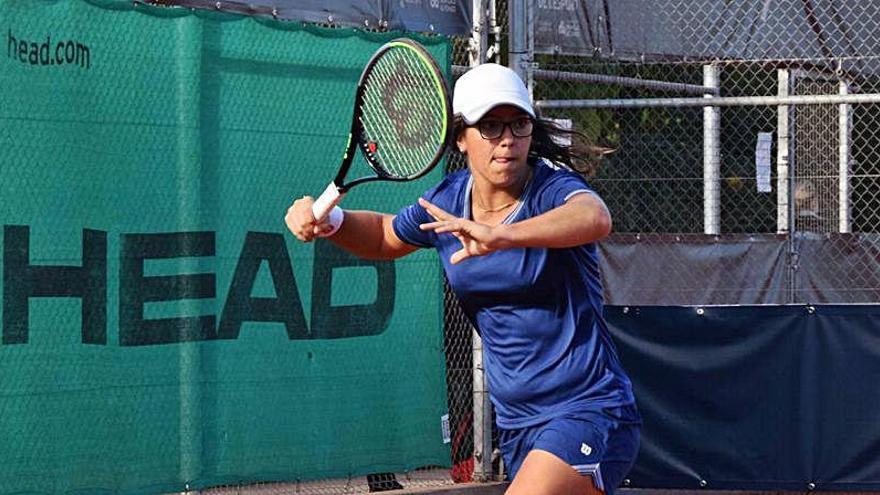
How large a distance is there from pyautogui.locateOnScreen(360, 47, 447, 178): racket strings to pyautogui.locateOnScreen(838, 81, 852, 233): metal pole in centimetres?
590

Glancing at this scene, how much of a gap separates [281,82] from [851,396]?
345cm

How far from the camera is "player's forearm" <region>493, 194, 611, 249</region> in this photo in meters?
4.21

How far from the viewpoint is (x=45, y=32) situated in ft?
21.5

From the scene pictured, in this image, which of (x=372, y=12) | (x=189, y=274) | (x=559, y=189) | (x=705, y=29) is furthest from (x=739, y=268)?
(x=559, y=189)

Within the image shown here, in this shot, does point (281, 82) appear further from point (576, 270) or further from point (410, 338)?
point (576, 270)

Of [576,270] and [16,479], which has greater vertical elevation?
[576,270]

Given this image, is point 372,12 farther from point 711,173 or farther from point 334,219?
point 334,219

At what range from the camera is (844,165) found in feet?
33.8

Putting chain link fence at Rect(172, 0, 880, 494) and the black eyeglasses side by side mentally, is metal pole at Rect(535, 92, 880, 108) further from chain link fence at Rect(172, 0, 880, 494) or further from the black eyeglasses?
the black eyeglasses

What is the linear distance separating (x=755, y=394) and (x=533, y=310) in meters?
4.02

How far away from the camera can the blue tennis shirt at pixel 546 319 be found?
4625 mm

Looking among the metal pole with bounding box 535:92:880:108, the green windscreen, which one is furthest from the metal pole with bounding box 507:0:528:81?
the green windscreen

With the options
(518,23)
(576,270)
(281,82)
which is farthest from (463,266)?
(518,23)

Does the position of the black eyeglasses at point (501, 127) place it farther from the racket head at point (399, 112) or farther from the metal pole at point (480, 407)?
the metal pole at point (480, 407)
